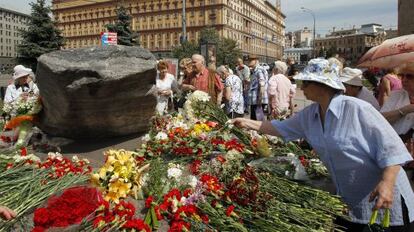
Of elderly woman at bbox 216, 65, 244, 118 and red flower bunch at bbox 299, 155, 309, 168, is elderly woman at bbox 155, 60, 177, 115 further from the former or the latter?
red flower bunch at bbox 299, 155, 309, 168

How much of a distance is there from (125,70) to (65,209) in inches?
90.1

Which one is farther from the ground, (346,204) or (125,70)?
(125,70)

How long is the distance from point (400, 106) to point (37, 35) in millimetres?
32819

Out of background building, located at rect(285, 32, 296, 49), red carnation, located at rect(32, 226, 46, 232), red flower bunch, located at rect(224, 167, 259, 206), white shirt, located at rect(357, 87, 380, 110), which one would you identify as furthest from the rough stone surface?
background building, located at rect(285, 32, 296, 49)

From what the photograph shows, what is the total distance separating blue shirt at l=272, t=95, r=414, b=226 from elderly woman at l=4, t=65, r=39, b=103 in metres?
5.45

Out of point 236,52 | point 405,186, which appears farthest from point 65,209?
point 236,52

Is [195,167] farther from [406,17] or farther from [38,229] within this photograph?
[406,17]

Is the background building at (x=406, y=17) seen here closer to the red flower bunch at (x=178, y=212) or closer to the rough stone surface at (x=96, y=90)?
the rough stone surface at (x=96, y=90)

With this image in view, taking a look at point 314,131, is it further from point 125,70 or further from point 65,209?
point 125,70

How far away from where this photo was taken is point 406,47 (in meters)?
3.88

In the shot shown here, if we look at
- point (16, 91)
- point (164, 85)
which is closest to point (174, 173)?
point (164, 85)

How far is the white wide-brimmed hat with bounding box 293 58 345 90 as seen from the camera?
295 centimetres

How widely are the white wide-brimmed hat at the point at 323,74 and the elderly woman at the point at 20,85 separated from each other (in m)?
5.31

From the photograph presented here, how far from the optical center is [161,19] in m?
102
